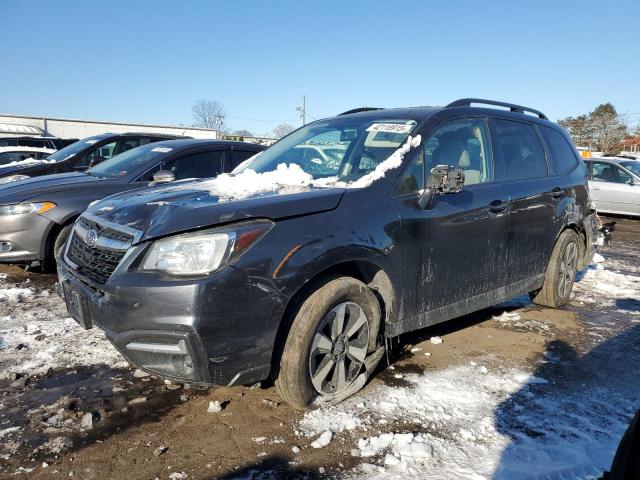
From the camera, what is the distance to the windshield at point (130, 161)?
18.9 ft

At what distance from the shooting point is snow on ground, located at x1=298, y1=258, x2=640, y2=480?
7.93 feet

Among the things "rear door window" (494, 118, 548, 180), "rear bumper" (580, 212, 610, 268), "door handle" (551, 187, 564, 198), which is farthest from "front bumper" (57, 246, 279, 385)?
"rear bumper" (580, 212, 610, 268)

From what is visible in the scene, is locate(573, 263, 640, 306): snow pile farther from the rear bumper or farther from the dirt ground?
the dirt ground

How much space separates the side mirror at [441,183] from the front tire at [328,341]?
0.75m

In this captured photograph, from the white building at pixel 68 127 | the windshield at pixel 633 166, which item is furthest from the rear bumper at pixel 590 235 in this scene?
the white building at pixel 68 127

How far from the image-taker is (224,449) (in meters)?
2.48

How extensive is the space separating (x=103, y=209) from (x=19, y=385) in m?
1.22

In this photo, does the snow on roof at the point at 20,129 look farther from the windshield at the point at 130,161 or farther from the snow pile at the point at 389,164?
the snow pile at the point at 389,164

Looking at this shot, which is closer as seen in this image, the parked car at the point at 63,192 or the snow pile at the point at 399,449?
the snow pile at the point at 399,449

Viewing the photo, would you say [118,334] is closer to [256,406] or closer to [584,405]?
[256,406]

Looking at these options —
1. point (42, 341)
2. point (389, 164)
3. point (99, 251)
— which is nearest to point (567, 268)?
point (389, 164)

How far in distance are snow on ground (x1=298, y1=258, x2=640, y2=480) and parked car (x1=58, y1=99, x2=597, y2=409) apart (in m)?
0.31

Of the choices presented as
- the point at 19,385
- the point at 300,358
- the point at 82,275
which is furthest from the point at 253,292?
the point at 19,385

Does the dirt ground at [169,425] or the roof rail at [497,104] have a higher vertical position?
the roof rail at [497,104]
